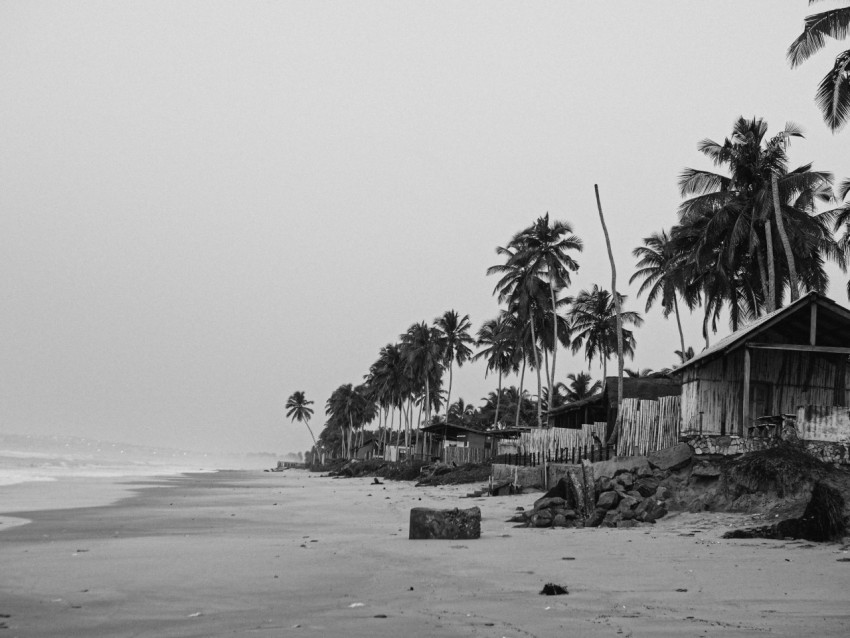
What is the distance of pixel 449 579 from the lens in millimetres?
7539

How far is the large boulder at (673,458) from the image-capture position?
14984 mm

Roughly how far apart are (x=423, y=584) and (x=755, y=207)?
2327 centimetres

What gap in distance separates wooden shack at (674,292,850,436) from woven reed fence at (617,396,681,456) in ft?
1.56

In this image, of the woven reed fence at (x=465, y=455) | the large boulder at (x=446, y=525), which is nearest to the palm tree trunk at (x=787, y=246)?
the large boulder at (x=446, y=525)

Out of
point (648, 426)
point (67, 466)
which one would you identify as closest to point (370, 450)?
point (67, 466)

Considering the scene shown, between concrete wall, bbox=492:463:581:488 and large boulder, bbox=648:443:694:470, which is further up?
large boulder, bbox=648:443:694:470

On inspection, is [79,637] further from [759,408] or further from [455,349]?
[455,349]

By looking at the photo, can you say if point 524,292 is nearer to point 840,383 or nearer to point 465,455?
point 465,455

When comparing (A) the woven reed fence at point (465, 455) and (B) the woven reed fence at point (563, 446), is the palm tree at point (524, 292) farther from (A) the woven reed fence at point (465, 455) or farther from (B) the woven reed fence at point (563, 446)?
(B) the woven reed fence at point (563, 446)

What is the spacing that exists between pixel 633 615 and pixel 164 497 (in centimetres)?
2272

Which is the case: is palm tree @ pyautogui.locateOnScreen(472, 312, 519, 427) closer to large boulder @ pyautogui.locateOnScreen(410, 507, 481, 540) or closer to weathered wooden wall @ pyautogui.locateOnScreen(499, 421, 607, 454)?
weathered wooden wall @ pyautogui.locateOnScreen(499, 421, 607, 454)

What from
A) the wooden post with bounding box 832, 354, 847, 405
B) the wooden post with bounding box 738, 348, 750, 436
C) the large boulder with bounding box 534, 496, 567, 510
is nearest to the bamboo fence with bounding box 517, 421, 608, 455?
the wooden post with bounding box 738, 348, 750, 436

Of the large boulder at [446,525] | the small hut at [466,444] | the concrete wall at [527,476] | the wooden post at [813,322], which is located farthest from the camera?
the small hut at [466,444]

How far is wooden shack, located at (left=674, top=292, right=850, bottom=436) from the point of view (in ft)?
54.6
